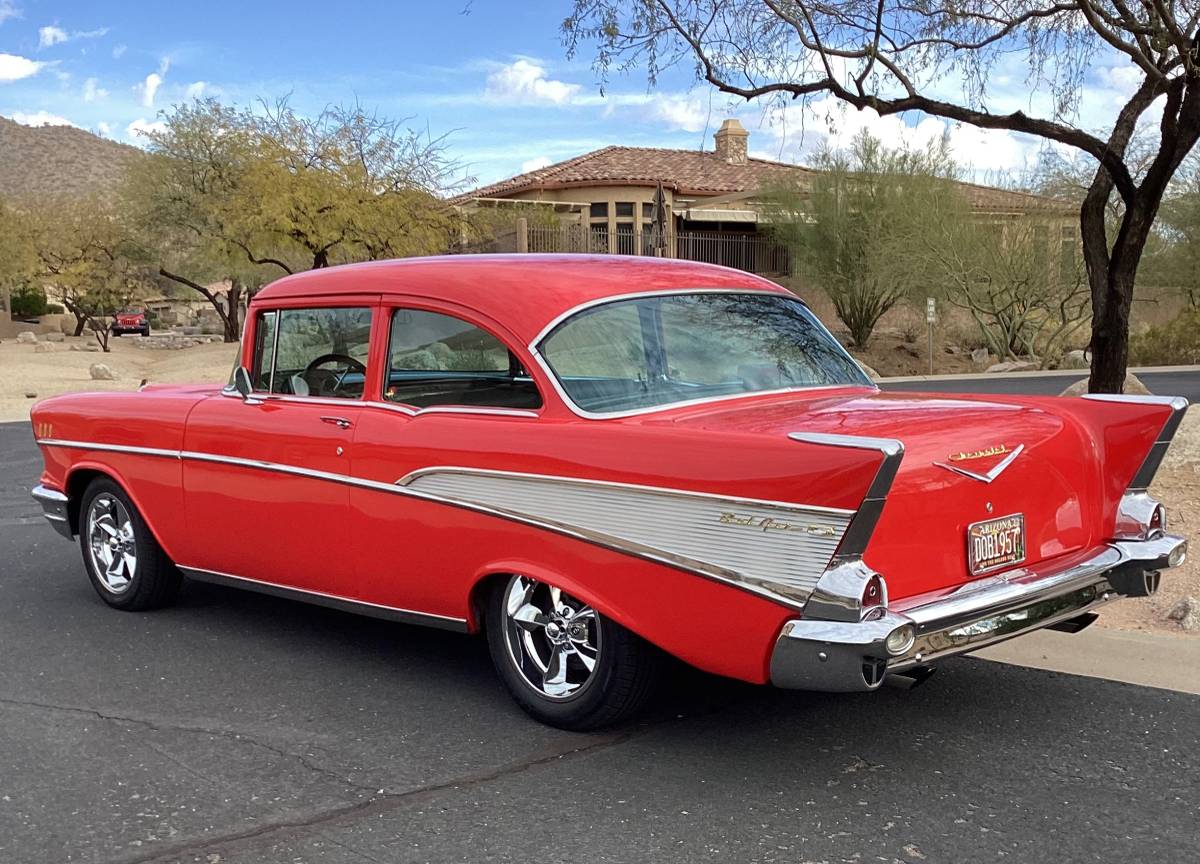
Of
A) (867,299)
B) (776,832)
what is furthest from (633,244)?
(776,832)

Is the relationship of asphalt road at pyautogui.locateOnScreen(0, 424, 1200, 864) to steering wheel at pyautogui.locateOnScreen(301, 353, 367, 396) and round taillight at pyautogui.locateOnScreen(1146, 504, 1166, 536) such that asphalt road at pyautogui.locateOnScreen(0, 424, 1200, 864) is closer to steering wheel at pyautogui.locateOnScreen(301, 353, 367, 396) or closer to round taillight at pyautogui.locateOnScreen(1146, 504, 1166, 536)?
round taillight at pyautogui.locateOnScreen(1146, 504, 1166, 536)

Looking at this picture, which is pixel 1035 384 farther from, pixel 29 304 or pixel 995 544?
pixel 29 304

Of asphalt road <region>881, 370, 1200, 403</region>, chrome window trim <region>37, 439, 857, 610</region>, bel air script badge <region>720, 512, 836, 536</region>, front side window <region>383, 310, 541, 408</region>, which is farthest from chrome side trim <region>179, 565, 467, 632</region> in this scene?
asphalt road <region>881, 370, 1200, 403</region>

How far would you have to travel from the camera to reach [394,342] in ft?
15.8

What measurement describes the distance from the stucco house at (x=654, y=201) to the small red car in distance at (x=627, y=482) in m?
24.7

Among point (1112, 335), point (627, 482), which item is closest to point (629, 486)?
point (627, 482)

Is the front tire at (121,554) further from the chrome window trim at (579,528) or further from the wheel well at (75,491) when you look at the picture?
the chrome window trim at (579,528)

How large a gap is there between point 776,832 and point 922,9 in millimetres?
7351

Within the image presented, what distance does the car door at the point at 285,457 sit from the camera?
15.7ft

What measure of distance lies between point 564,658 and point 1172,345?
28.9 metres

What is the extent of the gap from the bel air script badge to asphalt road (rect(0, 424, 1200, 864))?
0.85 m

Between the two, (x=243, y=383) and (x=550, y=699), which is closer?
(x=550, y=699)

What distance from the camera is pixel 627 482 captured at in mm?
3801

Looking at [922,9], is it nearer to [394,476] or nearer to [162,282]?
[394,476]
